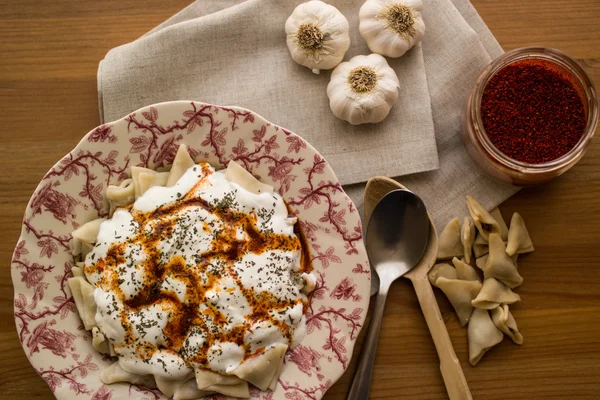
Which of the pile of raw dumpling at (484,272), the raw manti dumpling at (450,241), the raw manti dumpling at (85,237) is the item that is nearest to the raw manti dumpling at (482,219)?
the pile of raw dumpling at (484,272)

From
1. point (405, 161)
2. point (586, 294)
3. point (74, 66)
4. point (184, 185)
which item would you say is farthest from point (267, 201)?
point (586, 294)

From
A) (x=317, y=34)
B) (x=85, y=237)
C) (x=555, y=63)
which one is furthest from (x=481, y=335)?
(x=85, y=237)

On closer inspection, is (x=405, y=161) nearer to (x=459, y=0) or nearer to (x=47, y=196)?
(x=459, y=0)

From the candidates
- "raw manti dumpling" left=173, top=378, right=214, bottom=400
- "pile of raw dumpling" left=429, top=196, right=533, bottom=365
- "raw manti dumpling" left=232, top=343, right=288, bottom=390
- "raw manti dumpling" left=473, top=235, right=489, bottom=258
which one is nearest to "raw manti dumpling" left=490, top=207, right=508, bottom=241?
"pile of raw dumpling" left=429, top=196, right=533, bottom=365

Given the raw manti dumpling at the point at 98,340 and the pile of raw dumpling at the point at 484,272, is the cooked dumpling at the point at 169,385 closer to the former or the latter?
the raw manti dumpling at the point at 98,340

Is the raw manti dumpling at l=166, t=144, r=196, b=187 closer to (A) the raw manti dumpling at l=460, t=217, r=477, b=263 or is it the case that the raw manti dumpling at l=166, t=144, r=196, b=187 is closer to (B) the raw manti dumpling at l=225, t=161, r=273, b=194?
(B) the raw manti dumpling at l=225, t=161, r=273, b=194
